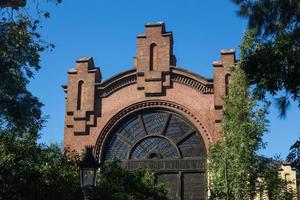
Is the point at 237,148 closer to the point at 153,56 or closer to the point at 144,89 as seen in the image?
the point at 144,89

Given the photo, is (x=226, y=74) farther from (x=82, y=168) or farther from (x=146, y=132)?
(x=82, y=168)

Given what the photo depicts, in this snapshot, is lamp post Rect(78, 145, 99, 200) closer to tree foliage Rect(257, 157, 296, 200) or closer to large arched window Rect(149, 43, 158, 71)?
tree foliage Rect(257, 157, 296, 200)

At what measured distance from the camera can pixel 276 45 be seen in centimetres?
1353

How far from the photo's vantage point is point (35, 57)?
18.2 meters

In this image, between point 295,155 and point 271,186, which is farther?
point 271,186

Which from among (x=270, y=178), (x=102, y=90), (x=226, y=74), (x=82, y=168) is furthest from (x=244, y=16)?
(x=102, y=90)

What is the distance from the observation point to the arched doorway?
92.8ft

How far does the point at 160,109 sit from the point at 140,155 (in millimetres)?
2528

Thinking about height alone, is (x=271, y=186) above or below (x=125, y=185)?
above

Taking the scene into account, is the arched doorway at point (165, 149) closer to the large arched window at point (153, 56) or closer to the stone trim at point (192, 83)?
the stone trim at point (192, 83)

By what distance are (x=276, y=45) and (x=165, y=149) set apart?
51.9 feet

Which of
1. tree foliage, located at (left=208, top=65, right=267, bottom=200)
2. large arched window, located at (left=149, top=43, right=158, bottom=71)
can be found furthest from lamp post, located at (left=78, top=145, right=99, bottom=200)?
large arched window, located at (left=149, top=43, right=158, bottom=71)

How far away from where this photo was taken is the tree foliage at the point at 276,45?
1329cm

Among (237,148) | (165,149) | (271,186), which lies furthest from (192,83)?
(271,186)
